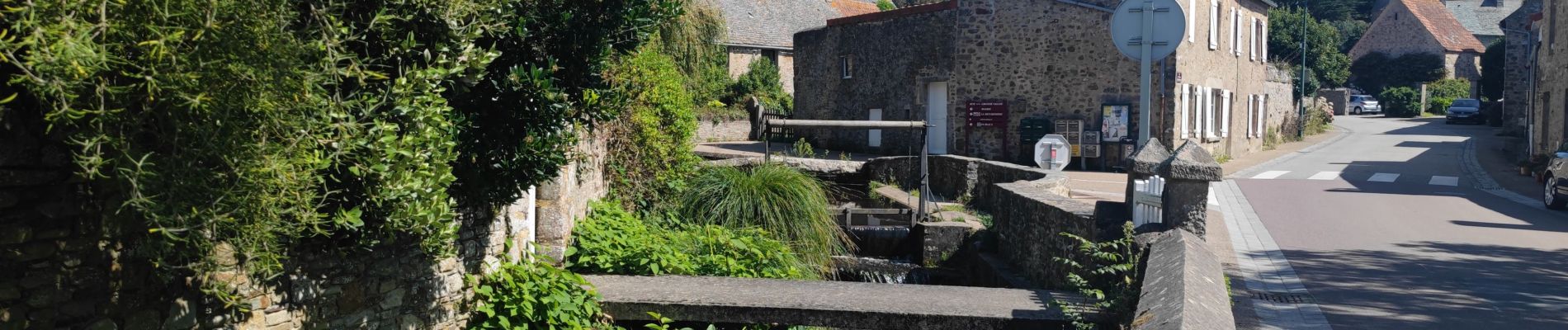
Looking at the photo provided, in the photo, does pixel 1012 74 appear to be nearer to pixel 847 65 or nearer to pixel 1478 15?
pixel 847 65

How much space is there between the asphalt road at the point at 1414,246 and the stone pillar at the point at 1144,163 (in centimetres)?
137

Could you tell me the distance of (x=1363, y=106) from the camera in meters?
51.9

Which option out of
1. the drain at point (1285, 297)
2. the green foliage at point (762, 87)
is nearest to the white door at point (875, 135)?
the green foliage at point (762, 87)

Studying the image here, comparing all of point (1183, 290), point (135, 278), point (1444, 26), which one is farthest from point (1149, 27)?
point (1444, 26)

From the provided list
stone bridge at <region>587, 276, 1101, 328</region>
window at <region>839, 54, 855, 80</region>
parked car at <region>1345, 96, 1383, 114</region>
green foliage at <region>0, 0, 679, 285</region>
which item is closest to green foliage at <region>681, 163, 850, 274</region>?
stone bridge at <region>587, 276, 1101, 328</region>

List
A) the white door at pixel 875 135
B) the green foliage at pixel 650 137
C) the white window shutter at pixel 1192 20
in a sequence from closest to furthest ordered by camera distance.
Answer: the green foliage at pixel 650 137
the white window shutter at pixel 1192 20
the white door at pixel 875 135

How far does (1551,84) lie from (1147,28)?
59.7 ft

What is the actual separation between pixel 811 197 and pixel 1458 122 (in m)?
39.8

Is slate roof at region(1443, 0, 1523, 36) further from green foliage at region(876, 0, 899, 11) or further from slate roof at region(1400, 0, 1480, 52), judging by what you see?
green foliage at region(876, 0, 899, 11)

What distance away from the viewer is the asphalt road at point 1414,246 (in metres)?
7.11

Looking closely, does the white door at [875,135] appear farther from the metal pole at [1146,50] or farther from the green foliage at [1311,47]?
the green foliage at [1311,47]

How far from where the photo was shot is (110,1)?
3.37m

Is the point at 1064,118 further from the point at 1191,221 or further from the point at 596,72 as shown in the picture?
the point at 596,72

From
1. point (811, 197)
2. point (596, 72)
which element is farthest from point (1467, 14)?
point (596, 72)
